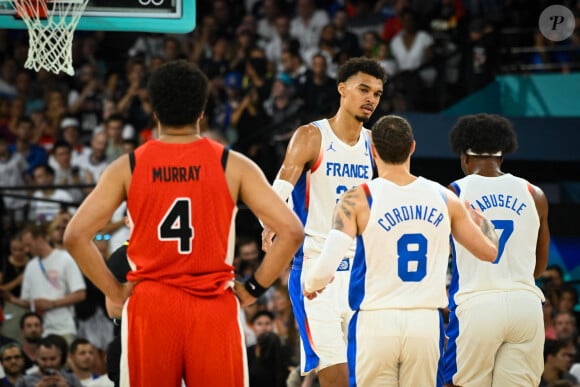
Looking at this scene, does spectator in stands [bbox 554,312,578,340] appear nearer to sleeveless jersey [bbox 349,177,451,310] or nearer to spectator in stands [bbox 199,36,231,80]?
sleeveless jersey [bbox 349,177,451,310]

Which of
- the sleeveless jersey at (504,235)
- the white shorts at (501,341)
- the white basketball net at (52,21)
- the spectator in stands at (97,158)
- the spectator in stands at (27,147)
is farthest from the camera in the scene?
the spectator in stands at (27,147)

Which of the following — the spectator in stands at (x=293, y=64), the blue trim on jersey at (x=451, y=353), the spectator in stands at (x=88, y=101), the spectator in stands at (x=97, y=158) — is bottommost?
the blue trim on jersey at (x=451, y=353)

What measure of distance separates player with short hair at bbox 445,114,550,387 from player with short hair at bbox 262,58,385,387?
2.77 feet

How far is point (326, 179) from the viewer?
7.59m

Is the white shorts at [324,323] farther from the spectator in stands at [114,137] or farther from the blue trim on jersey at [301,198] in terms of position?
the spectator in stands at [114,137]

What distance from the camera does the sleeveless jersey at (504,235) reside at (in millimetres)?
6852

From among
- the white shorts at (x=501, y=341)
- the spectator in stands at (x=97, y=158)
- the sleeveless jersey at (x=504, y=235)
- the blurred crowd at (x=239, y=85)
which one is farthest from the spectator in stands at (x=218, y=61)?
the white shorts at (x=501, y=341)

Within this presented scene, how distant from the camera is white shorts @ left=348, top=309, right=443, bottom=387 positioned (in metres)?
5.88

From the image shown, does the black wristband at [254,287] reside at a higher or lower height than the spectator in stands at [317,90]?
lower

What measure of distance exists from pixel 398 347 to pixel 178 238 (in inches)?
57.1

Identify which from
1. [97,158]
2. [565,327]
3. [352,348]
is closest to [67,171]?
[97,158]

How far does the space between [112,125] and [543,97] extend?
6017 mm

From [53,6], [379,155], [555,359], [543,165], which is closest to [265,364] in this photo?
[555,359]

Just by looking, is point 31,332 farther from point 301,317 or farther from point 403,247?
point 403,247
